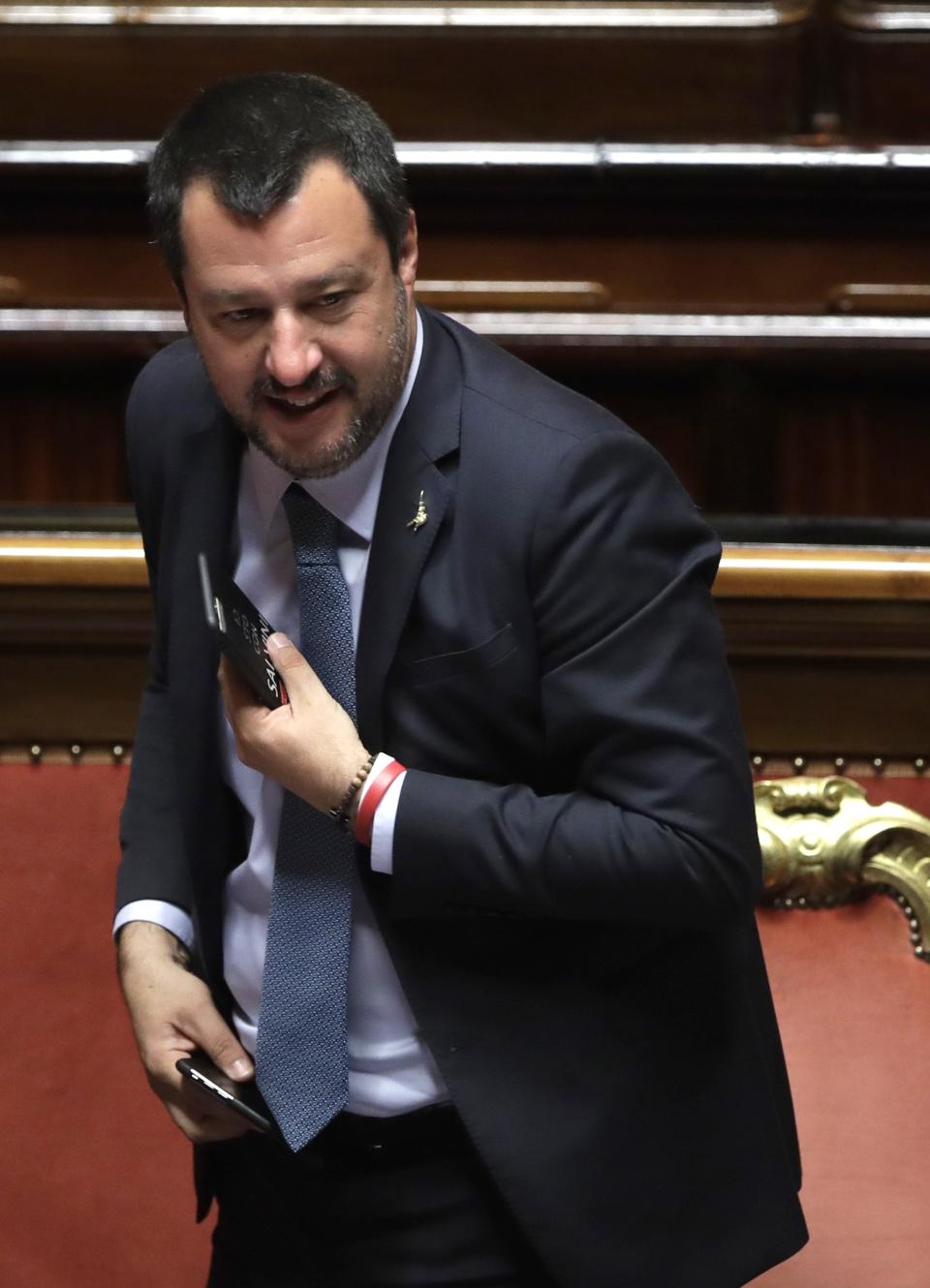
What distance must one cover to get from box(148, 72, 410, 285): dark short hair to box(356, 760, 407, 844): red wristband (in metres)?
0.14

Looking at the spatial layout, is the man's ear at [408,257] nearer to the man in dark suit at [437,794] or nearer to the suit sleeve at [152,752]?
the man in dark suit at [437,794]

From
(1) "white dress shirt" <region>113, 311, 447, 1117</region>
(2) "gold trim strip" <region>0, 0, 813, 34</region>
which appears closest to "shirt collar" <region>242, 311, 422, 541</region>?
(1) "white dress shirt" <region>113, 311, 447, 1117</region>

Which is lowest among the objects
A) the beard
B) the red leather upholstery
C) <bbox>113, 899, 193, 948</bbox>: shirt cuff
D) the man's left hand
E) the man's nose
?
the red leather upholstery

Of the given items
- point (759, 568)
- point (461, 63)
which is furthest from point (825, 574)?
point (461, 63)

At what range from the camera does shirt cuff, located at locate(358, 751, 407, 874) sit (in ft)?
1.47

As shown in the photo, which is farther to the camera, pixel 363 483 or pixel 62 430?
pixel 62 430

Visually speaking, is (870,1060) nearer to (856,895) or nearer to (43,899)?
(856,895)

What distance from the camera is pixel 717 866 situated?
44 cm

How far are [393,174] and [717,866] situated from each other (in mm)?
209

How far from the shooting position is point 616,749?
0.43m

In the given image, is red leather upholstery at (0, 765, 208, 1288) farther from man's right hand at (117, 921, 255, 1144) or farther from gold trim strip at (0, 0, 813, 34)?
gold trim strip at (0, 0, 813, 34)

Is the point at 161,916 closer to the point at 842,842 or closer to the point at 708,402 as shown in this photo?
the point at 842,842

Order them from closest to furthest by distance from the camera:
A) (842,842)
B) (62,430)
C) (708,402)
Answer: (842,842), (708,402), (62,430)

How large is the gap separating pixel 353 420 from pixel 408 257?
55 mm
